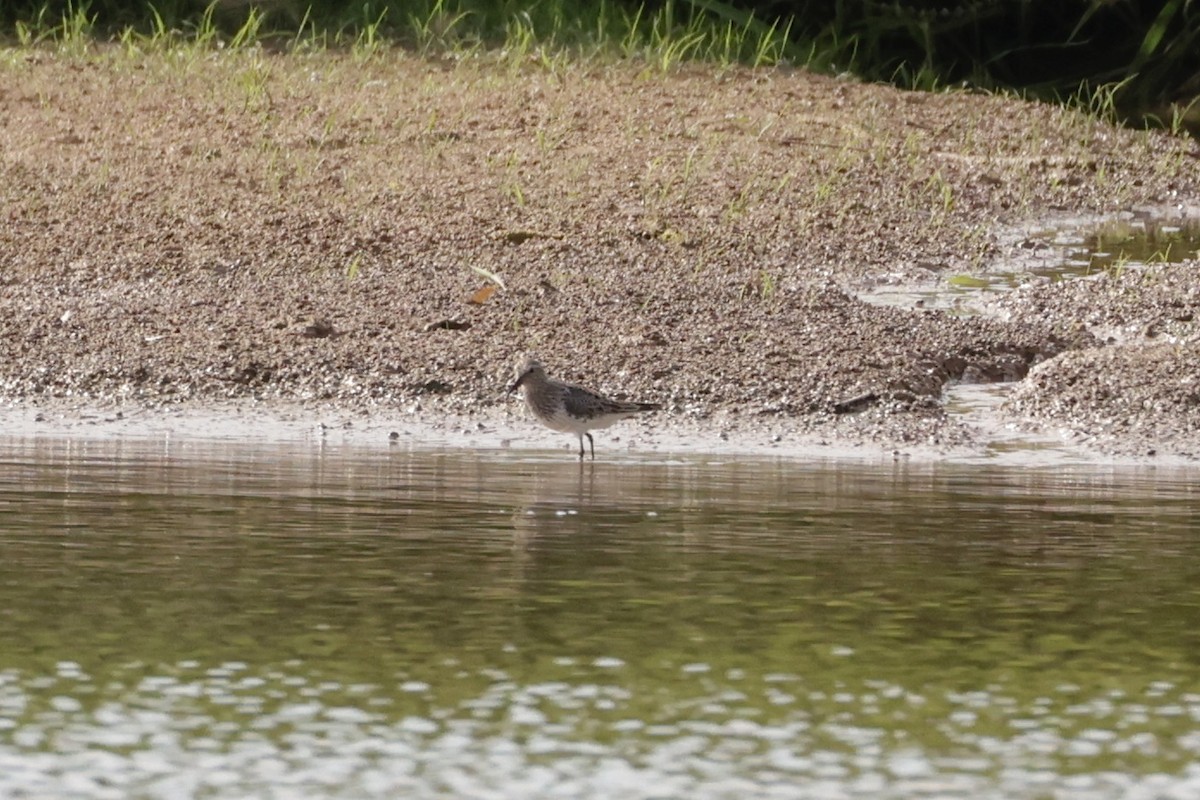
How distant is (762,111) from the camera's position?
61.0 feet

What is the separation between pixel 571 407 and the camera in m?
10.2

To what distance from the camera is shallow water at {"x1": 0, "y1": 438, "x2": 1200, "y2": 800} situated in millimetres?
5301

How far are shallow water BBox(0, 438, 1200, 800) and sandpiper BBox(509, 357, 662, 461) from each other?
36 centimetres

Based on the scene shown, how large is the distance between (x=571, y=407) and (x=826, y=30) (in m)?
12.4

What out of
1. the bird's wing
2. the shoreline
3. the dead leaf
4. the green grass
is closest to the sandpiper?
the bird's wing

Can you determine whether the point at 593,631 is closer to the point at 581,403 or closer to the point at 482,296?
the point at 581,403

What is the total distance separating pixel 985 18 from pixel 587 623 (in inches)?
645

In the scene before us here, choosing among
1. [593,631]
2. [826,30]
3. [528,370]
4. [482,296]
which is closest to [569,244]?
[482,296]

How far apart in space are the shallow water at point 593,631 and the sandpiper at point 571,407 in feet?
1.17

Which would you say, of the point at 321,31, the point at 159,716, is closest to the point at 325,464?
the point at 159,716

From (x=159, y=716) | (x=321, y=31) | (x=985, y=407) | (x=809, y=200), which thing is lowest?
(x=159, y=716)

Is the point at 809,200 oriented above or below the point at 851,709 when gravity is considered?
above

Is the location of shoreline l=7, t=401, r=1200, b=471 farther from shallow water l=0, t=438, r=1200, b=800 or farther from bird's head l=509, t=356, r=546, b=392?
shallow water l=0, t=438, r=1200, b=800

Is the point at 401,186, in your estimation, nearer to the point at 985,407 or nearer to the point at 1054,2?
the point at 985,407
